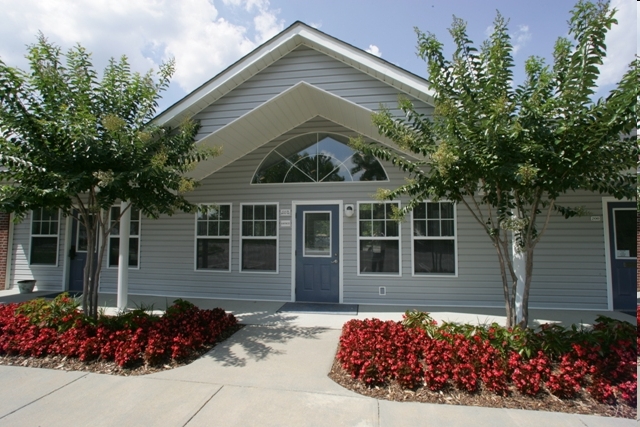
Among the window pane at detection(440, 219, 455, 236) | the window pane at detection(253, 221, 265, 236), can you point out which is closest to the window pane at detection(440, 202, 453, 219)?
the window pane at detection(440, 219, 455, 236)

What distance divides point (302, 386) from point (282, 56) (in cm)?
508

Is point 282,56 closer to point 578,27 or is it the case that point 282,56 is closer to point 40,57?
point 40,57

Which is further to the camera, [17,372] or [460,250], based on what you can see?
[460,250]

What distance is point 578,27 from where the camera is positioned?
137 inches

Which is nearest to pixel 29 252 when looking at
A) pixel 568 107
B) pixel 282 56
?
pixel 282 56

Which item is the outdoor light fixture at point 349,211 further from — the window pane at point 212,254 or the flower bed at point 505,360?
the flower bed at point 505,360

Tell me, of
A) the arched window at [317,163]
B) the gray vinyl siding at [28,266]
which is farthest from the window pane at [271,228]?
the gray vinyl siding at [28,266]

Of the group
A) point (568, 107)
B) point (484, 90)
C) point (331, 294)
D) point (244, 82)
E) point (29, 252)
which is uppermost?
point (244, 82)

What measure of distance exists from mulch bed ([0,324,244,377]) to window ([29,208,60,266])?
16.1ft

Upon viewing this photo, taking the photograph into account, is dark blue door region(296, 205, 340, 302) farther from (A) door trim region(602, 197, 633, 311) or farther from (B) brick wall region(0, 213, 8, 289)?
(B) brick wall region(0, 213, 8, 289)

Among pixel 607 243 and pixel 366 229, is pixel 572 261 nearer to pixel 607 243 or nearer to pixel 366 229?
pixel 607 243

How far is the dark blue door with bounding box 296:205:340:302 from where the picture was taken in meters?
6.66

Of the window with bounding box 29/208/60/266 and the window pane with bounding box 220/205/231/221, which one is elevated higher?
the window pane with bounding box 220/205/231/221

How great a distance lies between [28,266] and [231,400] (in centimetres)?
839
